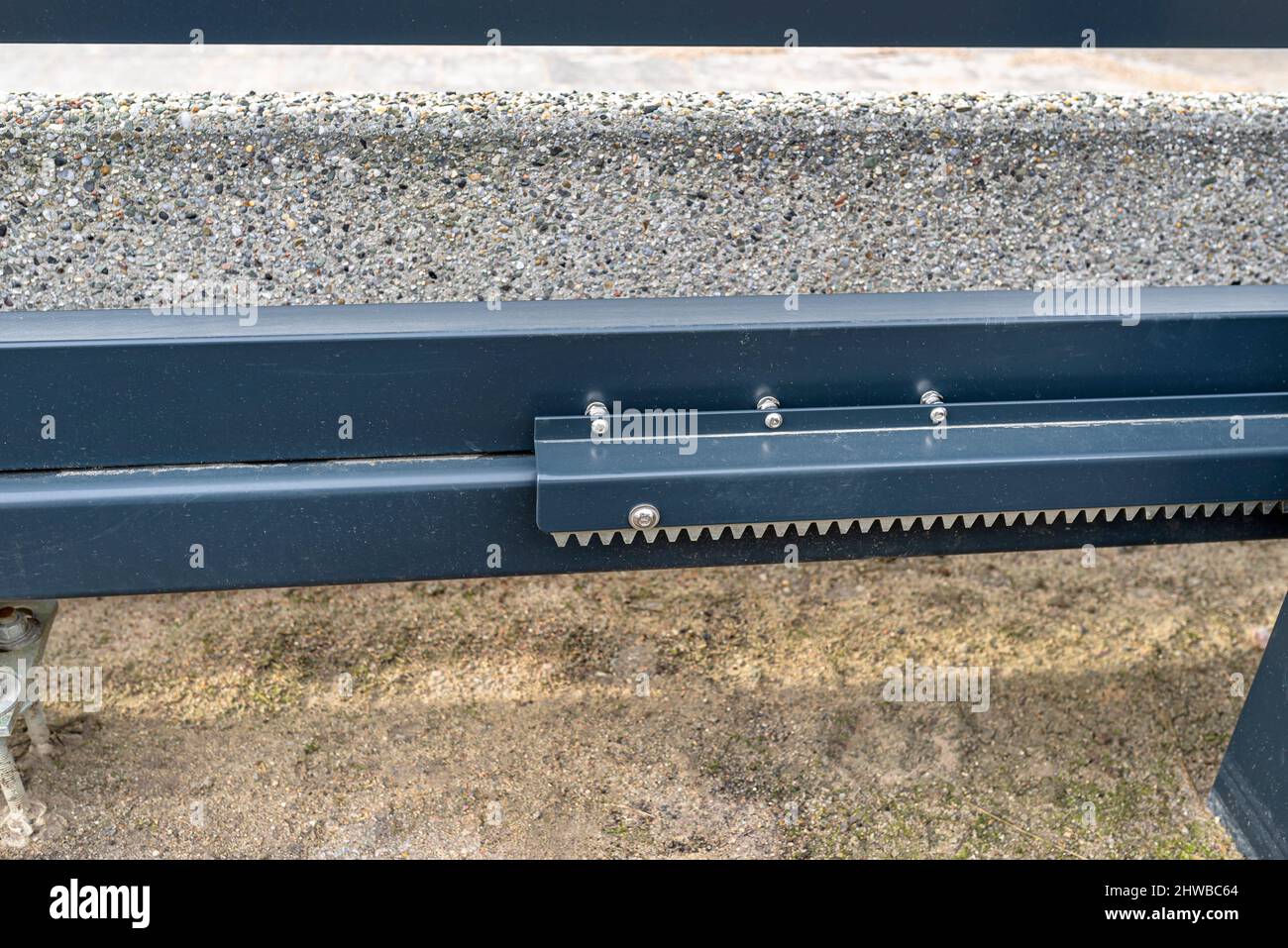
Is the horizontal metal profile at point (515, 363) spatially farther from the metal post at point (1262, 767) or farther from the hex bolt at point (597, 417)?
the metal post at point (1262, 767)

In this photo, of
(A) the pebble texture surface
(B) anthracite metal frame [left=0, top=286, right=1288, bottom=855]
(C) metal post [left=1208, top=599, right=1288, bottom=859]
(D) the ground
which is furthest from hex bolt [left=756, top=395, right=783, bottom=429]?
(C) metal post [left=1208, top=599, right=1288, bottom=859]

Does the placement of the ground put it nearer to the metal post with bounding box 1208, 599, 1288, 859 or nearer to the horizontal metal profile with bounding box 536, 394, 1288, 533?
the metal post with bounding box 1208, 599, 1288, 859

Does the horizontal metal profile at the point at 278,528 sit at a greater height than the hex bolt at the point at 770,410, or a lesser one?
lesser

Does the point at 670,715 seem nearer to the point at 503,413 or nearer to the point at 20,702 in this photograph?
the point at 503,413

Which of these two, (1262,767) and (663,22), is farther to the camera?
(1262,767)

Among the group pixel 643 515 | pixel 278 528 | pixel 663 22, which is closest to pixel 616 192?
pixel 663 22

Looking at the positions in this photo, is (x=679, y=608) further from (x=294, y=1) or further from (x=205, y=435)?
(x=294, y=1)

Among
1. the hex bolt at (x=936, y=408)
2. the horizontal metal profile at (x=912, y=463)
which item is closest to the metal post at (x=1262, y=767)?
the horizontal metal profile at (x=912, y=463)
